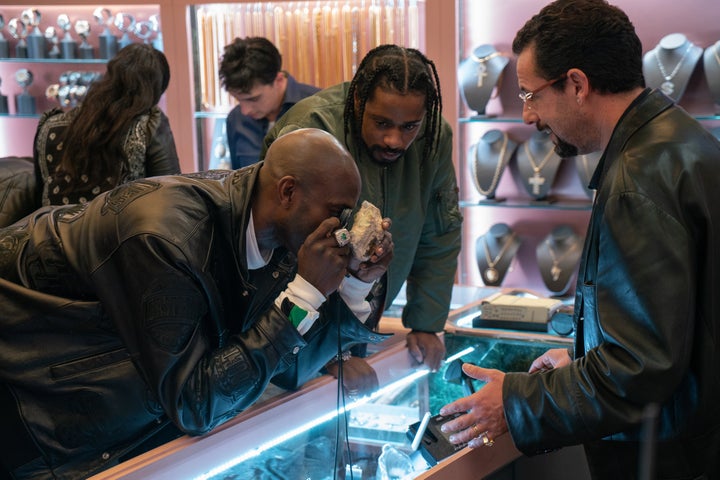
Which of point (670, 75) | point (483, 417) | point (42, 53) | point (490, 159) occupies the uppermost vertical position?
point (42, 53)

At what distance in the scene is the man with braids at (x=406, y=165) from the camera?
2.41 meters

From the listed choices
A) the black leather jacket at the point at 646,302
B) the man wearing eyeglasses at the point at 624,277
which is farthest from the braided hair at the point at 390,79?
the black leather jacket at the point at 646,302

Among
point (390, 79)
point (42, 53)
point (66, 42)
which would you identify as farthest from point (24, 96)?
point (390, 79)

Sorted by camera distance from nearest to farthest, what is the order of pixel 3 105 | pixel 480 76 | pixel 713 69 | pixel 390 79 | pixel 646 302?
pixel 646 302
pixel 390 79
pixel 713 69
pixel 480 76
pixel 3 105

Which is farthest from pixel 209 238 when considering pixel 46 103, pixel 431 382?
pixel 46 103

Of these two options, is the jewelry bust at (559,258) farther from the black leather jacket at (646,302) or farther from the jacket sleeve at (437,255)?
the black leather jacket at (646,302)

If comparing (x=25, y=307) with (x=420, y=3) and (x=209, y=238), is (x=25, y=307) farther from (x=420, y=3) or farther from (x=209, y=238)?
(x=420, y=3)

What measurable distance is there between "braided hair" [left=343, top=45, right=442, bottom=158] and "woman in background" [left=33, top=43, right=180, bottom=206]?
42.0 inches

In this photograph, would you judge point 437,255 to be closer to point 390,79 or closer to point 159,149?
point 390,79

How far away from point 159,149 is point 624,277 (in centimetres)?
212

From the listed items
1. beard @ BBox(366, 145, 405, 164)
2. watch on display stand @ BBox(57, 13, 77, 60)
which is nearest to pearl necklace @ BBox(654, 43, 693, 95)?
beard @ BBox(366, 145, 405, 164)

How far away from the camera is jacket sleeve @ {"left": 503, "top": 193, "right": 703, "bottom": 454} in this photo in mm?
1615

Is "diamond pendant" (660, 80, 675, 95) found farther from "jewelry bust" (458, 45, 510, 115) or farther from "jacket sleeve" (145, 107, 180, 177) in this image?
"jacket sleeve" (145, 107, 180, 177)

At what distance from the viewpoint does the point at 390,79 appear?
2.42 metres
